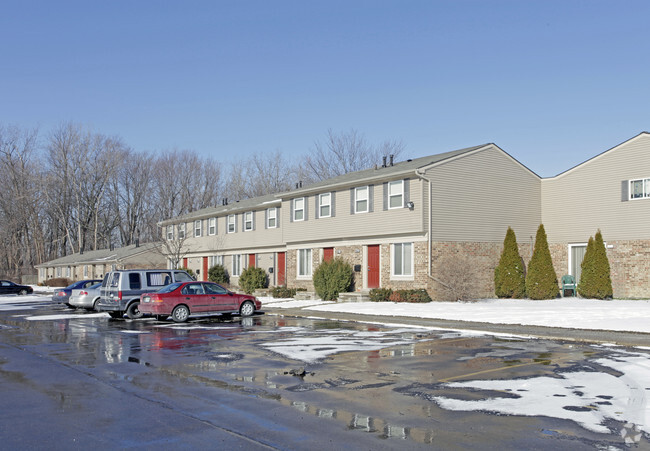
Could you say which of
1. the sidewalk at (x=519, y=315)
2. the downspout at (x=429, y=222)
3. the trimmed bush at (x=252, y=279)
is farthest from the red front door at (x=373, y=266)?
the trimmed bush at (x=252, y=279)

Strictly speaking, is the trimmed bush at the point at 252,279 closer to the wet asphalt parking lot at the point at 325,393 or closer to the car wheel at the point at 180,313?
the car wheel at the point at 180,313

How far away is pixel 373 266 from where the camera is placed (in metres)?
30.6

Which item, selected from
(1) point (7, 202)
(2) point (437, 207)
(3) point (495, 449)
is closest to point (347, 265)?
(2) point (437, 207)

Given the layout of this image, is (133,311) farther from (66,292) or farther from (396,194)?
(396,194)

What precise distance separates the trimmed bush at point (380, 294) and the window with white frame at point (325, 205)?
6610 millimetres

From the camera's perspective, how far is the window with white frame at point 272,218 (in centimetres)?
4041

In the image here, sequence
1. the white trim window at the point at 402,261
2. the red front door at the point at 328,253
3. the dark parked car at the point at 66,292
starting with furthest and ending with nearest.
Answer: the red front door at the point at 328,253 < the dark parked car at the point at 66,292 < the white trim window at the point at 402,261

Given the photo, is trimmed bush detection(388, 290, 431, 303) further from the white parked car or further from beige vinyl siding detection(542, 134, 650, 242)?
the white parked car

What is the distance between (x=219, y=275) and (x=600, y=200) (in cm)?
2628

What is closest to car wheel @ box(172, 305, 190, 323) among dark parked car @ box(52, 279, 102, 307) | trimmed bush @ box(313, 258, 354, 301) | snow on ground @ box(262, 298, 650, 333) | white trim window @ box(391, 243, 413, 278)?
snow on ground @ box(262, 298, 650, 333)

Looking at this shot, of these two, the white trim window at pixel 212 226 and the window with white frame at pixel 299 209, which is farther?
the white trim window at pixel 212 226

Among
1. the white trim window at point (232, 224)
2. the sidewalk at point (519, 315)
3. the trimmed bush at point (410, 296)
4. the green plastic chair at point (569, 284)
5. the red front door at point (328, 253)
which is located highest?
the white trim window at point (232, 224)

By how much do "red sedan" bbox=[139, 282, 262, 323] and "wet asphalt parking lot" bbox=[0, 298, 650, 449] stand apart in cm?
509

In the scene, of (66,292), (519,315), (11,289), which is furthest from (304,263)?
(11,289)
